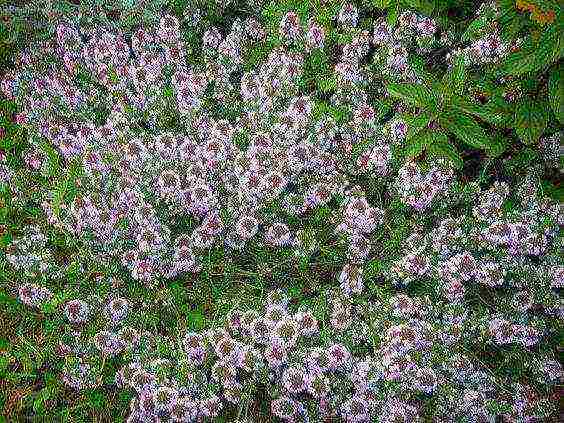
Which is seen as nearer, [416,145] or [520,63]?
[520,63]

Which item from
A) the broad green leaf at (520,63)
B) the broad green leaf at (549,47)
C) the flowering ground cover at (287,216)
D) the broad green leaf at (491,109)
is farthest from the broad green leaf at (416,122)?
the broad green leaf at (549,47)

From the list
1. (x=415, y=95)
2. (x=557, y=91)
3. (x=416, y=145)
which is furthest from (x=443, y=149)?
(x=557, y=91)

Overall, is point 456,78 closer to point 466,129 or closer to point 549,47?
point 466,129

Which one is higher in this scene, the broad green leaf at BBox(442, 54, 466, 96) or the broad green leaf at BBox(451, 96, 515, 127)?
the broad green leaf at BBox(442, 54, 466, 96)

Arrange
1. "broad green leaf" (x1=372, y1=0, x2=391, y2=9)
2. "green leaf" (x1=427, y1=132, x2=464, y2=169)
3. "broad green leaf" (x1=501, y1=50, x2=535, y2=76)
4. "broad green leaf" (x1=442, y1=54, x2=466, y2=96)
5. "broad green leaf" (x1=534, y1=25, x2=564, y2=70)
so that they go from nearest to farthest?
"broad green leaf" (x1=534, y1=25, x2=564, y2=70) → "broad green leaf" (x1=501, y1=50, x2=535, y2=76) → "broad green leaf" (x1=442, y1=54, x2=466, y2=96) → "green leaf" (x1=427, y1=132, x2=464, y2=169) → "broad green leaf" (x1=372, y1=0, x2=391, y2=9)

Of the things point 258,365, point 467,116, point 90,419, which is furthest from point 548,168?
point 90,419

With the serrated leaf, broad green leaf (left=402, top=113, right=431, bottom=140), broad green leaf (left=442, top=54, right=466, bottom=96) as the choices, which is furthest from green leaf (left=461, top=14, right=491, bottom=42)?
broad green leaf (left=402, top=113, right=431, bottom=140)

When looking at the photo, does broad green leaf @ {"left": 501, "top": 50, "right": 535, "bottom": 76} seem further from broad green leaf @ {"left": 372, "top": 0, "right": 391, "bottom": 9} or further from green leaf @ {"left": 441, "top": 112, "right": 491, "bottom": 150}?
broad green leaf @ {"left": 372, "top": 0, "right": 391, "bottom": 9}
